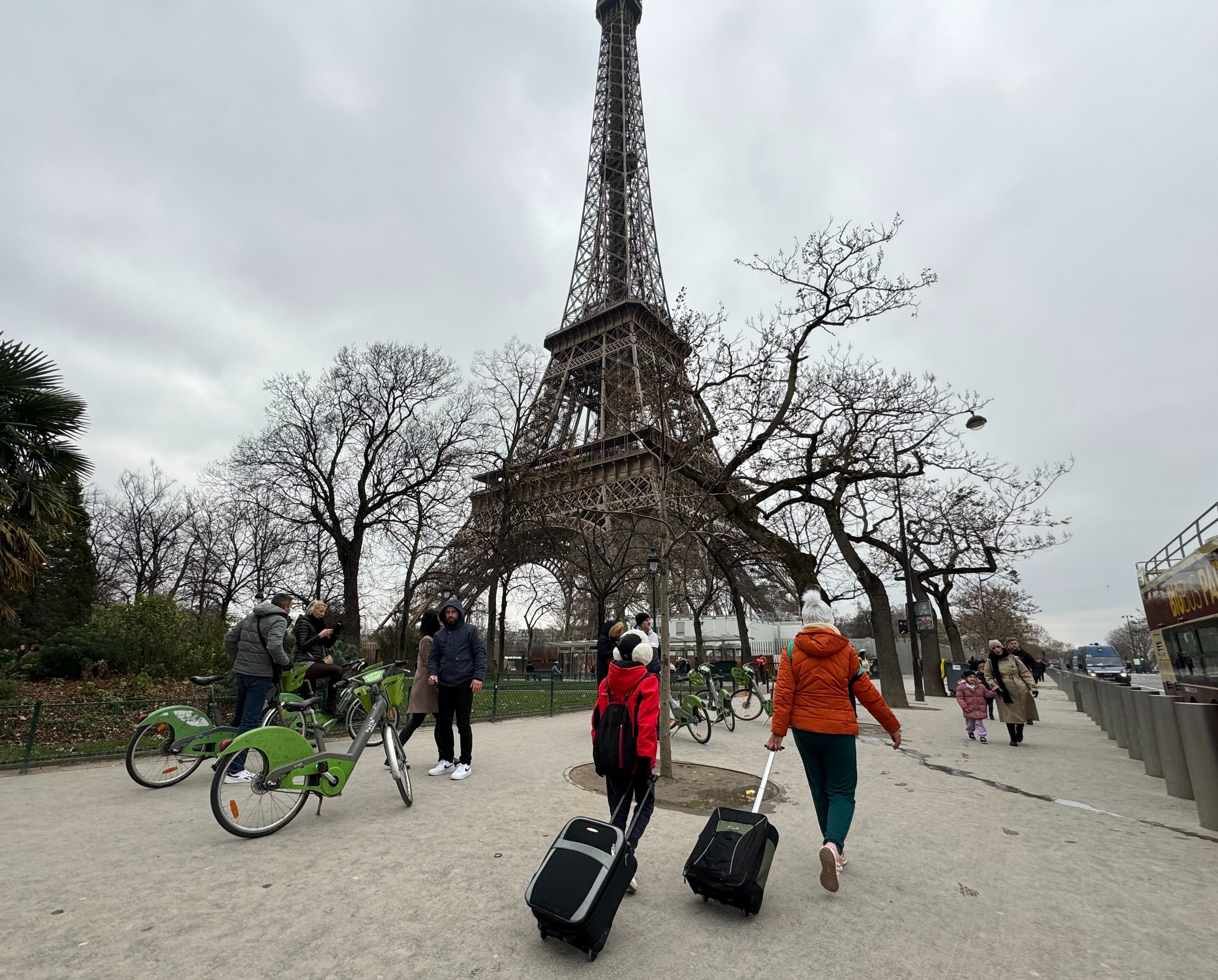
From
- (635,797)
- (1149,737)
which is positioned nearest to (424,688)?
(635,797)

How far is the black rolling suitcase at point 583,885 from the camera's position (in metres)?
2.85

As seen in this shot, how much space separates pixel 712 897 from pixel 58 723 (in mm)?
9090

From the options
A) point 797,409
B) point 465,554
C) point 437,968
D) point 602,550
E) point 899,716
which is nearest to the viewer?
point 437,968

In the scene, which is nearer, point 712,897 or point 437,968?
point 437,968

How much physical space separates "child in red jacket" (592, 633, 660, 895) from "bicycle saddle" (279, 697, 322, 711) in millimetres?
3557

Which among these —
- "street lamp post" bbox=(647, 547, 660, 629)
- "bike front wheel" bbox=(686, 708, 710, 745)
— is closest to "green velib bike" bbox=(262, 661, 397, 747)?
"bike front wheel" bbox=(686, 708, 710, 745)

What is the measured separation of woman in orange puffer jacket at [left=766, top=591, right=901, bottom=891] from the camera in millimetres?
3854

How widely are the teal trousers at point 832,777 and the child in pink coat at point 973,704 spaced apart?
8589 millimetres

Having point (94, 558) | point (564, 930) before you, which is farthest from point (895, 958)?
point (94, 558)

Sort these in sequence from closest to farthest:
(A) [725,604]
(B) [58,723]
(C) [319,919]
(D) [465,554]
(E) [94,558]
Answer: (C) [319,919] → (B) [58,723] → (E) [94,558] → (D) [465,554] → (A) [725,604]

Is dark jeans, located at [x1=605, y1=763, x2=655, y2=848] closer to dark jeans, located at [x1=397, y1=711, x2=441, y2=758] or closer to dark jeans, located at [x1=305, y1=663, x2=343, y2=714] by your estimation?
dark jeans, located at [x1=397, y1=711, x2=441, y2=758]

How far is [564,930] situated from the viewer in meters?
2.84

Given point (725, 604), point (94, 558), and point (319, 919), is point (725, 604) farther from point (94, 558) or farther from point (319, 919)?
point (319, 919)

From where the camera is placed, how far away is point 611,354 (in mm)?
35625
